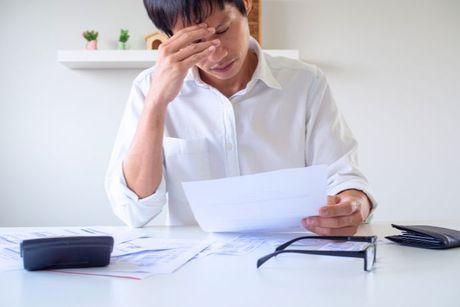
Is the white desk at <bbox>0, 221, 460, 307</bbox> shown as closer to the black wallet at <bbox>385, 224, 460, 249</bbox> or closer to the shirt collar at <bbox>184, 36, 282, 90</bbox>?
the black wallet at <bbox>385, 224, 460, 249</bbox>

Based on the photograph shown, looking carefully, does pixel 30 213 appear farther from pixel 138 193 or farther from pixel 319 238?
pixel 319 238

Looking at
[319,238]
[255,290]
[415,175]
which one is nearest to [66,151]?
[415,175]

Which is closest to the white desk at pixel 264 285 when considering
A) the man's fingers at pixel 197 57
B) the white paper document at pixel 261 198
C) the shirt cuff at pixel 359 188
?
the white paper document at pixel 261 198

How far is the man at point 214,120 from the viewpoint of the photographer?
1106mm

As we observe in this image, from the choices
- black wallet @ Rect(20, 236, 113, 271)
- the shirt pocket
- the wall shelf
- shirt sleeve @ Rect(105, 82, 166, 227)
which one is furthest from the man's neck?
the wall shelf

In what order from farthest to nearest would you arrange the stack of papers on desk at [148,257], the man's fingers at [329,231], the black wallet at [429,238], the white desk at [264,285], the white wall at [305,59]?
the white wall at [305,59], the man's fingers at [329,231], the black wallet at [429,238], the stack of papers on desk at [148,257], the white desk at [264,285]

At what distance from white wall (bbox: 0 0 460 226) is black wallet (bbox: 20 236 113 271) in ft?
6.37

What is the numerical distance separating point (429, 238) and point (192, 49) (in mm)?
615

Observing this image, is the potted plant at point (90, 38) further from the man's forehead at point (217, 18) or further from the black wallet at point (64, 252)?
the black wallet at point (64, 252)

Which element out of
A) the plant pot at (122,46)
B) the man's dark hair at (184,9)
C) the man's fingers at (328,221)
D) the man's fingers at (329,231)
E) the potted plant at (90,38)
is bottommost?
the man's fingers at (329,231)

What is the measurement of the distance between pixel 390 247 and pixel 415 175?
1.93m

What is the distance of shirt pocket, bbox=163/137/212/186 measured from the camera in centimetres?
126

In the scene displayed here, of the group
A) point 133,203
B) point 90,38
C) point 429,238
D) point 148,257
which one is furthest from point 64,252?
point 90,38

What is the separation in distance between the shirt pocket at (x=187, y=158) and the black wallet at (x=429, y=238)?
0.55 metres
